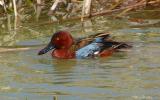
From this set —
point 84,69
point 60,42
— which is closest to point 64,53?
point 60,42

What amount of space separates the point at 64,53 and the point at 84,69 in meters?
0.99

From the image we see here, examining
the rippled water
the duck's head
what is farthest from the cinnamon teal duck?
the rippled water

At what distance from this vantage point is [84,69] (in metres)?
7.97

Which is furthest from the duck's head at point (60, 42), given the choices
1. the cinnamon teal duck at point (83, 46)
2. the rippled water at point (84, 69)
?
the rippled water at point (84, 69)

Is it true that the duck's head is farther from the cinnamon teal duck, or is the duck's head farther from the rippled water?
the rippled water

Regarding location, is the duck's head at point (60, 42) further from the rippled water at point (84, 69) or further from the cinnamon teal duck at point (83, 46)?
the rippled water at point (84, 69)

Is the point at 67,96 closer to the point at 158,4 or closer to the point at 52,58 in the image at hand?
the point at 52,58

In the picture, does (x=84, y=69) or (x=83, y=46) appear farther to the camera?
(x=83, y=46)

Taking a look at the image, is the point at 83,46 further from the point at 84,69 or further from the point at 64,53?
the point at 84,69

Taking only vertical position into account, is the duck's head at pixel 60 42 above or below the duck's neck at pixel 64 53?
above

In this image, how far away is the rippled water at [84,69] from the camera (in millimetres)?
6793

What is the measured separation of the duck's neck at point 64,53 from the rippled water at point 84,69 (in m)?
0.09

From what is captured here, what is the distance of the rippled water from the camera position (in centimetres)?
679

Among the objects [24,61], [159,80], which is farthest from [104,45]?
[159,80]
